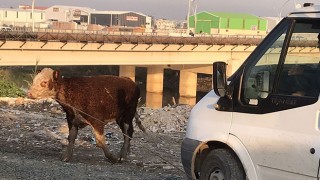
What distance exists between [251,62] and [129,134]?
5.74 meters

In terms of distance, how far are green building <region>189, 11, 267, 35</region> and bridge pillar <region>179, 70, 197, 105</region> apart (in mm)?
38738

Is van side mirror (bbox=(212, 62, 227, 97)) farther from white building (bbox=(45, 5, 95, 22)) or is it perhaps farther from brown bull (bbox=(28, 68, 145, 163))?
white building (bbox=(45, 5, 95, 22))

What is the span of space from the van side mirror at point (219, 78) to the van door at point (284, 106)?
22 centimetres

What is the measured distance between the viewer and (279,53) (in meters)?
6.00

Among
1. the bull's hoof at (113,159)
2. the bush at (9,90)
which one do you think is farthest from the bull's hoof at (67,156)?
the bush at (9,90)

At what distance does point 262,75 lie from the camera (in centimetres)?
621

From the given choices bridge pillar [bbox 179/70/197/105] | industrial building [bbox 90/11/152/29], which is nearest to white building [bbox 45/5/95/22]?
industrial building [bbox 90/11/152/29]

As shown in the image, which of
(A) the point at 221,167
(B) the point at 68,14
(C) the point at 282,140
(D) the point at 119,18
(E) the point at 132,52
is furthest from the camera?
(B) the point at 68,14

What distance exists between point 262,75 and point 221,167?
3.97 feet

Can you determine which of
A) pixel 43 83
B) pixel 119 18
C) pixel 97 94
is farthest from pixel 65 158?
pixel 119 18

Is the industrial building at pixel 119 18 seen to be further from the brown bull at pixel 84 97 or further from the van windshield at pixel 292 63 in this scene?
the van windshield at pixel 292 63

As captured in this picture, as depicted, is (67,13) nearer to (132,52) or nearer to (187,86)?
(187,86)

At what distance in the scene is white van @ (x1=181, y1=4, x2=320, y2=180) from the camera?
5.59 meters

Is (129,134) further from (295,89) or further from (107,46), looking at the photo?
(107,46)
